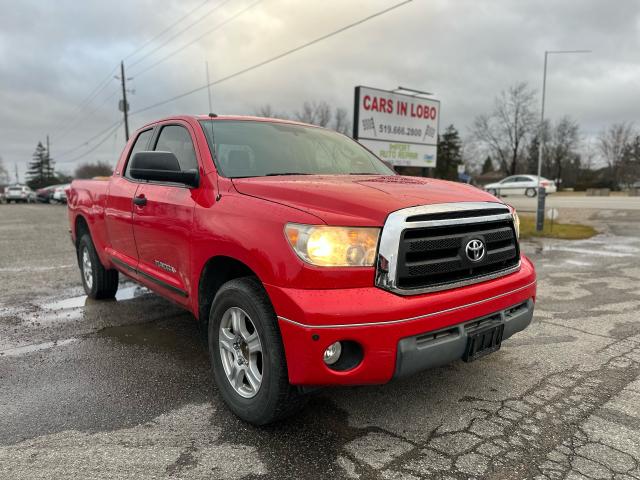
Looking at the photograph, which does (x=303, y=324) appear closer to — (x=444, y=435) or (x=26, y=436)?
(x=444, y=435)

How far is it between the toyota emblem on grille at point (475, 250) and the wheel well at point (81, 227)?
449 cm

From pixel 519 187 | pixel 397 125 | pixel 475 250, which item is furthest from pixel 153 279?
pixel 519 187

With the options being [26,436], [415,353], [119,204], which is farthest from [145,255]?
[415,353]

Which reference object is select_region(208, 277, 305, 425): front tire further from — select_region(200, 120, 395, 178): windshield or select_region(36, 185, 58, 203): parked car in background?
select_region(36, 185, 58, 203): parked car in background

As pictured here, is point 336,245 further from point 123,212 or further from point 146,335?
point 146,335

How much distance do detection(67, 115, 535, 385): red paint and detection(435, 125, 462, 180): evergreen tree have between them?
71639 mm

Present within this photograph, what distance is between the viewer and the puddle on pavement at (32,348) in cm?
407

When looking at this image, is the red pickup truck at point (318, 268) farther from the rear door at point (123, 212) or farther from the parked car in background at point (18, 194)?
the parked car in background at point (18, 194)

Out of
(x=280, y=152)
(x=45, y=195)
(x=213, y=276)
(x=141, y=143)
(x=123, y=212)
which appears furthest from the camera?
(x=45, y=195)

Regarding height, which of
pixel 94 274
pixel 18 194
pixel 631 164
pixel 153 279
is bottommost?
pixel 18 194

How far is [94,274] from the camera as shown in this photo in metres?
5.62

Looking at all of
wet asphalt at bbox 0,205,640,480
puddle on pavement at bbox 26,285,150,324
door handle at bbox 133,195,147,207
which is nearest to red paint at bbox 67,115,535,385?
door handle at bbox 133,195,147,207

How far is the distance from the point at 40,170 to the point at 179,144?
4332 inches

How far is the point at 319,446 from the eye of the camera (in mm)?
2613
